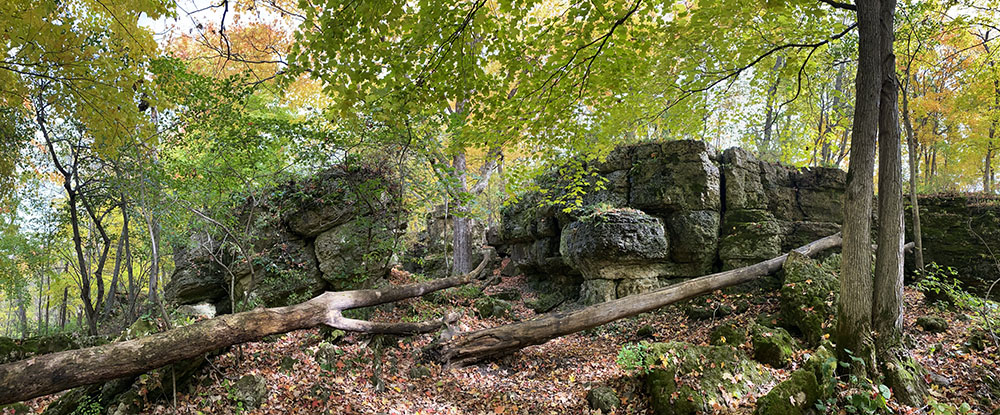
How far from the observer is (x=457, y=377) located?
19.7ft

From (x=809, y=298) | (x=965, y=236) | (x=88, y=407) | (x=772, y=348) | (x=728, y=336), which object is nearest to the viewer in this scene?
(x=88, y=407)

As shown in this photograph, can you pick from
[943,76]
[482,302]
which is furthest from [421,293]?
[943,76]

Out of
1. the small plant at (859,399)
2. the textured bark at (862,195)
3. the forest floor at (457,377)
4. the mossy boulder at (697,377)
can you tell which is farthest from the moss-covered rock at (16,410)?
the textured bark at (862,195)

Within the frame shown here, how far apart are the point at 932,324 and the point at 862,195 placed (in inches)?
120

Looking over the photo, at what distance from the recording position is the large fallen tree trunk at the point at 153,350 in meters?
3.28

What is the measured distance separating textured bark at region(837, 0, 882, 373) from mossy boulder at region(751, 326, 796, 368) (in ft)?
2.05

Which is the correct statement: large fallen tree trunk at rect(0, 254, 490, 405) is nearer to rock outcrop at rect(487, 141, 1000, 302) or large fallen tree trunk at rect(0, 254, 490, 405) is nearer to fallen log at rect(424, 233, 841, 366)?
fallen log at rect(424, 233, 841, 366)

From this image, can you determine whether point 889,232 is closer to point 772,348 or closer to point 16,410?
point 772,348

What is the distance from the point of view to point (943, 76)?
43.7 ft

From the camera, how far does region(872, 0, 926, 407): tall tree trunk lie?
459 centimetres

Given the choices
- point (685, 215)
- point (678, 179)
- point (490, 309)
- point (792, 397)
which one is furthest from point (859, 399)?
point (490, 309)

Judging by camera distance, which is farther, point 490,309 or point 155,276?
point 490,309

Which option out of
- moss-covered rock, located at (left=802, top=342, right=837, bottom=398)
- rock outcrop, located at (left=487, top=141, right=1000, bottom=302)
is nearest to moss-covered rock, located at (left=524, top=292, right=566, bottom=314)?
rock outcrop, located at (left=487, top=141, right=1000, bottom=302)

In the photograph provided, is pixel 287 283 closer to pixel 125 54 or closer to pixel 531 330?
pixel 125 54
